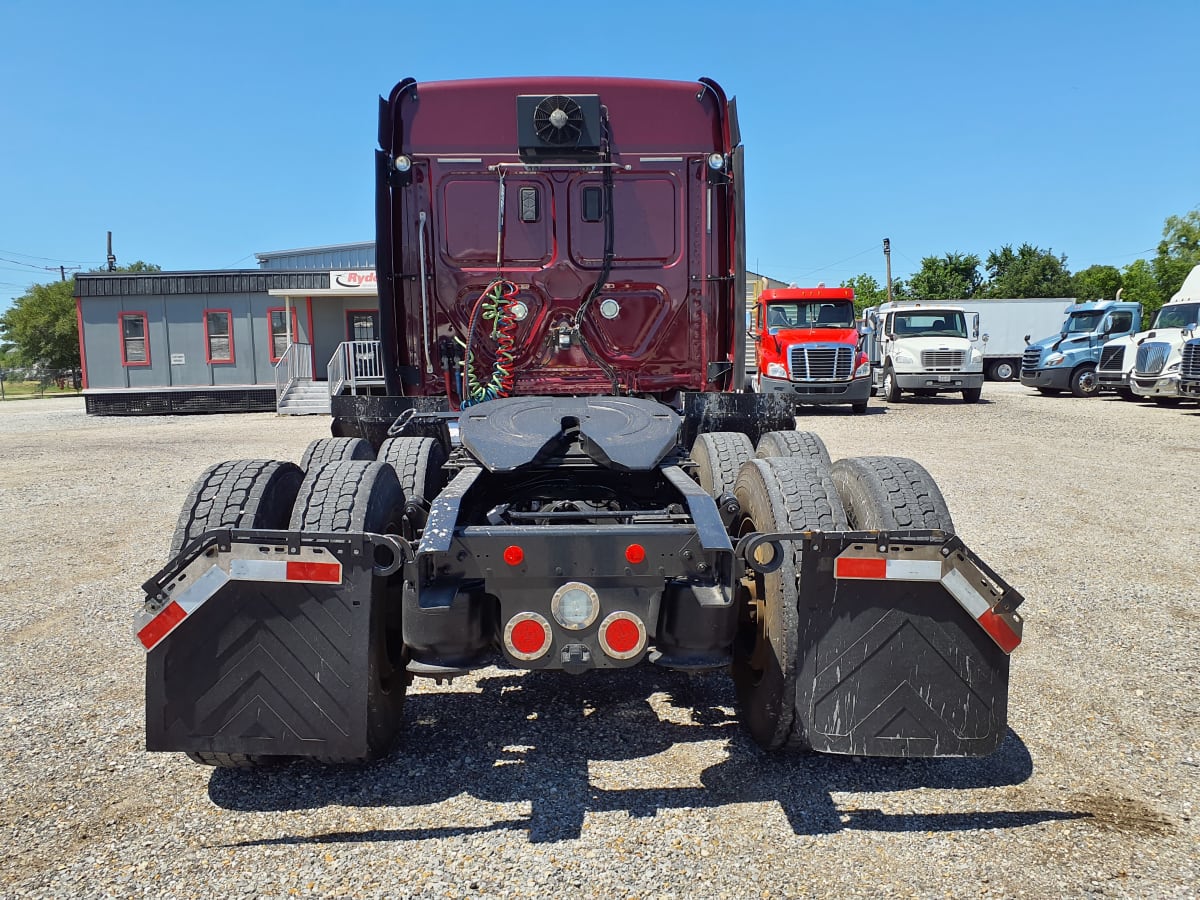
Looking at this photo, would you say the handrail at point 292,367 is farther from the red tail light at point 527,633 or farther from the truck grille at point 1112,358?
the red tail light at point 527,633

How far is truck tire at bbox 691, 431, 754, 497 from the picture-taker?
3.84 m

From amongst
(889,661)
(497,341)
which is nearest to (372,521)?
(889,661)

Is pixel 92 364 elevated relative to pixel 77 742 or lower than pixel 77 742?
elevated

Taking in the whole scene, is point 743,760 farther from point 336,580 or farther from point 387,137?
point 387,137

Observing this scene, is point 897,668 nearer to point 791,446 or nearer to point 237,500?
point 791,446

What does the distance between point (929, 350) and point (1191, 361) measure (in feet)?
17.5

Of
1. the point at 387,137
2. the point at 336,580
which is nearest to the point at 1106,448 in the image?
the point at 387,137

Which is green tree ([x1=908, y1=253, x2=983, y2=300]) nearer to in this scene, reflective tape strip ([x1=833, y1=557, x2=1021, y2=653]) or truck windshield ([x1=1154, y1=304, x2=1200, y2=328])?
truck windshield ([x1=1154, y1=304, x2=1200, y2=328])

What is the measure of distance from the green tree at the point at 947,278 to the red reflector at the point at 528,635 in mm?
69222

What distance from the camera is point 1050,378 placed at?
22547mm

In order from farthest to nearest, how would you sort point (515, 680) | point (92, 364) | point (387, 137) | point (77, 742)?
point (92, 364)
point (387, 137)
point (515, 680)
point (77, 742)

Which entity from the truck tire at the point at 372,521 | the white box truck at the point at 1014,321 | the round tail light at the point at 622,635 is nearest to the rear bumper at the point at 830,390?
the truck tire at the point at 372,521

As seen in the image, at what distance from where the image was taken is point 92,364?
24.5 m

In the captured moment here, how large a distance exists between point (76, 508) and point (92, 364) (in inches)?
748
